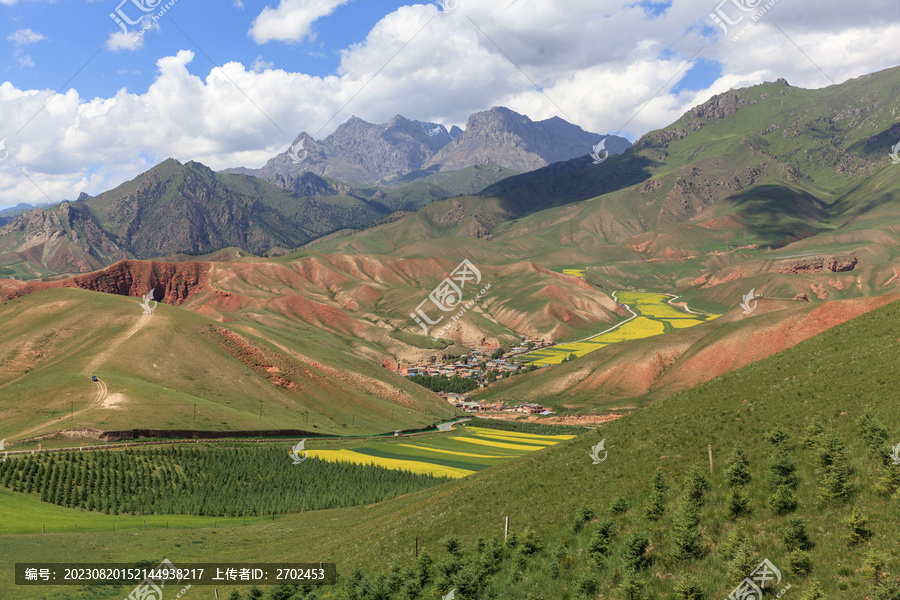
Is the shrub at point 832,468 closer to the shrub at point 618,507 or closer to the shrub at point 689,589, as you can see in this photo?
the shrub at point 689,589

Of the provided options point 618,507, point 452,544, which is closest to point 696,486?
point 618,507

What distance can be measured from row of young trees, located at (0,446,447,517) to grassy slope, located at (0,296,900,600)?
15.4m

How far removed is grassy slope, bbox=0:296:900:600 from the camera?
24.1 meters

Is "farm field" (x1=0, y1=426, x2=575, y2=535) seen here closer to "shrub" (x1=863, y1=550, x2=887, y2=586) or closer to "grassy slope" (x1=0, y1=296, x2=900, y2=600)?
"grassy slope" (x1=0, y1=296, x2=900, y2=600)

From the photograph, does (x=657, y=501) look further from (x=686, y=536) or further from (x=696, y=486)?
(x=686, y=536)

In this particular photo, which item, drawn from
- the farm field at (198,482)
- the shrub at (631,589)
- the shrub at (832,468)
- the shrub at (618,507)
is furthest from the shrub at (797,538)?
the farm field at (198,482)

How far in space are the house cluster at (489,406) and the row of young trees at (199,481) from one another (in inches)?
3003

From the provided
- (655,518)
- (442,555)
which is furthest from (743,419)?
(442,555)

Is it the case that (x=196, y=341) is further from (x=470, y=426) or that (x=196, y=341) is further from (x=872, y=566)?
(x=872, y=566)

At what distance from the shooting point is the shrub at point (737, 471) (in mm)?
28188

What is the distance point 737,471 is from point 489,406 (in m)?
150

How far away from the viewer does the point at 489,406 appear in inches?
6949

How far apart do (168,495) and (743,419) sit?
2619 inches

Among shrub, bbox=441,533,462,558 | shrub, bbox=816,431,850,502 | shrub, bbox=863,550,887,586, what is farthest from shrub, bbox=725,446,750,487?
shrub, bbox=441,533,462,558
